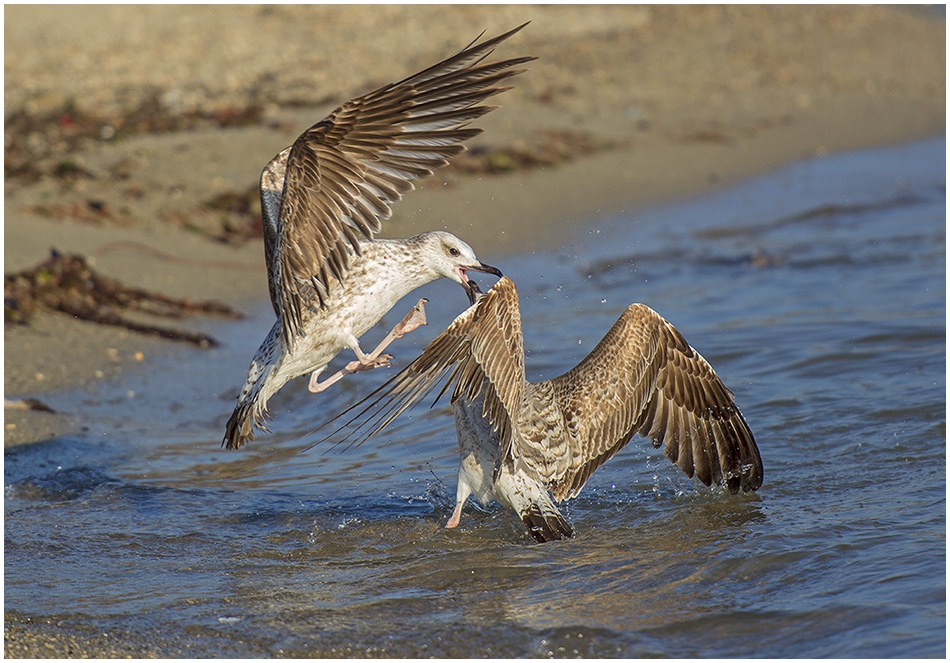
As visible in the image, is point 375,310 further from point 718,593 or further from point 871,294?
point 871,294

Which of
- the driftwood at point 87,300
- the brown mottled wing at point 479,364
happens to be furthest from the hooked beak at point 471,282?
the driftwood at point 87,300

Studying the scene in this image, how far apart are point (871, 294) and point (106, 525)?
548cm

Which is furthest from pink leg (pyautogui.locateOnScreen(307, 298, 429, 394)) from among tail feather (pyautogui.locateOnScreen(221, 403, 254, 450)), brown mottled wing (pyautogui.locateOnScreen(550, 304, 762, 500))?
brown mottled wing (pyautogui.locateOnScreen(550, 304, 762, 500))

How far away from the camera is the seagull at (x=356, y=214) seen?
14.6 feet

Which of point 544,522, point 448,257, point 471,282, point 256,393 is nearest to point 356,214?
point 448,257

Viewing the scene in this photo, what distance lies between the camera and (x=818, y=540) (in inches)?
182

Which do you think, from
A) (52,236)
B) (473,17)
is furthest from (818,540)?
(473,17)

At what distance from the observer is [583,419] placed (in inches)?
200

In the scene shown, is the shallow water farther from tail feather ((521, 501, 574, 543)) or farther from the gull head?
the gull head

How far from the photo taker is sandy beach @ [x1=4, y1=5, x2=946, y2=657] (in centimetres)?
877

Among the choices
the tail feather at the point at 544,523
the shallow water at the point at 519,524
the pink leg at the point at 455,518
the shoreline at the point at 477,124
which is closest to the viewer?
the shallow water at the point at 519,524

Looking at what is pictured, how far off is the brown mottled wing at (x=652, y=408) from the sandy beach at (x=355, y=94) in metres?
2.69

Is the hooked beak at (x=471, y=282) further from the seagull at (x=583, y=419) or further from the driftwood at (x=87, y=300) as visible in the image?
the driftwood at (x=87, y=300)

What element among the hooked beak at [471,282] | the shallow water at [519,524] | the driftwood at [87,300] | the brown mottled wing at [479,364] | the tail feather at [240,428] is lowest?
the shallow water at [519,524]
